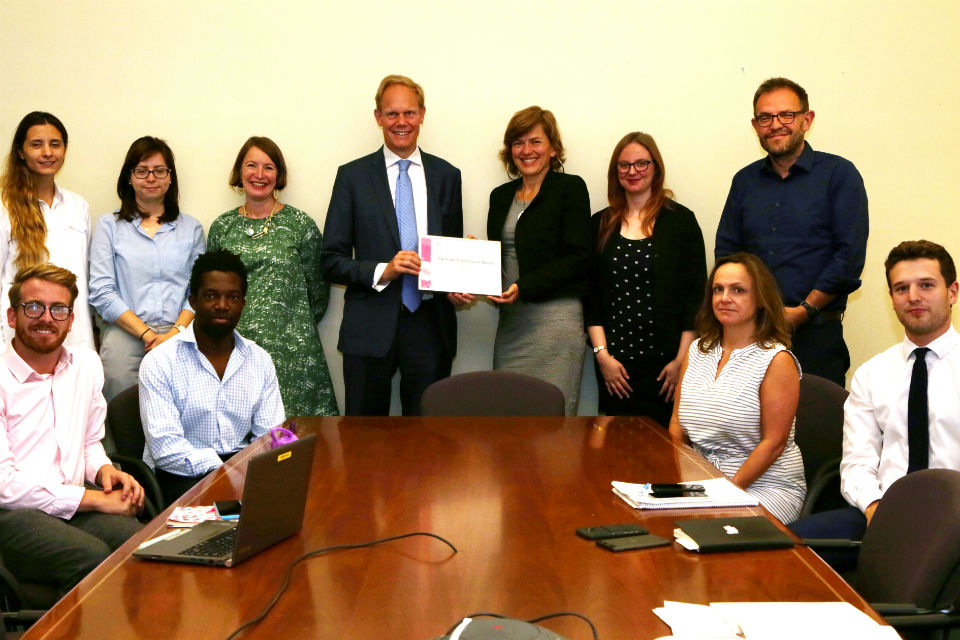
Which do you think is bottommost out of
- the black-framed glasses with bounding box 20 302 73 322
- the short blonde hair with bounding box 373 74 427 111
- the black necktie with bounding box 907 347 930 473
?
the black necktie with bounding box 907 347 930 473

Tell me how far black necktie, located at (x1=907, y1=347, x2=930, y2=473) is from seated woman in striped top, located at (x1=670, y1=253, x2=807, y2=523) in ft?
1.25

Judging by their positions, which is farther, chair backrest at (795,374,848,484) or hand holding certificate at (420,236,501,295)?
hand holding certificate at (420,236,501,295)

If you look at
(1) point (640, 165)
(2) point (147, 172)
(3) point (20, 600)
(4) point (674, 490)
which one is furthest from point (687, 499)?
(2) point (147, 172)

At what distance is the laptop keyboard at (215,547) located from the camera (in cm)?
187

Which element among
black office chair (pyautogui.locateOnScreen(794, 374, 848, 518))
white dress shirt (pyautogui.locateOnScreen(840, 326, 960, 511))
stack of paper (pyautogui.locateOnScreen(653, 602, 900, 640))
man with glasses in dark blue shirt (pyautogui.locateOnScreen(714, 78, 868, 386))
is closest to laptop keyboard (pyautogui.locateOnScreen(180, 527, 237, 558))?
stack of paper (pyautogui.locateOnScreen(653, 602, 900, 640))

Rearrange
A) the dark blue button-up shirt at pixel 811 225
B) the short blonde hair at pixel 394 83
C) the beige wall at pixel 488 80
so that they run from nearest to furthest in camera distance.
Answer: the dark blue button-up shirt at pixel 811 225, the short blonde hair at pixel 394 83, the beige wall at pixel 488 80

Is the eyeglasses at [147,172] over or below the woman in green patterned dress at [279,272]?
over

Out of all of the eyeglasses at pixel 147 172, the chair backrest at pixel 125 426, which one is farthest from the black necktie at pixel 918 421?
the eyeglasses at pixel 147 172

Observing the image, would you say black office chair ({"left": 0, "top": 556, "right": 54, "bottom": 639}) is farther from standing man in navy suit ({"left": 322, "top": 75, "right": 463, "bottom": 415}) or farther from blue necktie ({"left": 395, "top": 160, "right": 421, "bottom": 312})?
blue necktie ({"left": 395, "top": 160, "right": 421, "bottom": 312})

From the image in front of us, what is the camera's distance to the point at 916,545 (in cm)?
205

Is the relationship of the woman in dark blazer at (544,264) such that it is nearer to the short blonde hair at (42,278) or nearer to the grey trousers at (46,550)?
the short blonde hair at (42,278)

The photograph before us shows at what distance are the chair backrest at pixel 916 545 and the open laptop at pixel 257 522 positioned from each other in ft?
4.47

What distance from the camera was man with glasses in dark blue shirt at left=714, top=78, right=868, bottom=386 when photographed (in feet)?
13.3

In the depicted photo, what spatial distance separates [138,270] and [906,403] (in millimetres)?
3396
